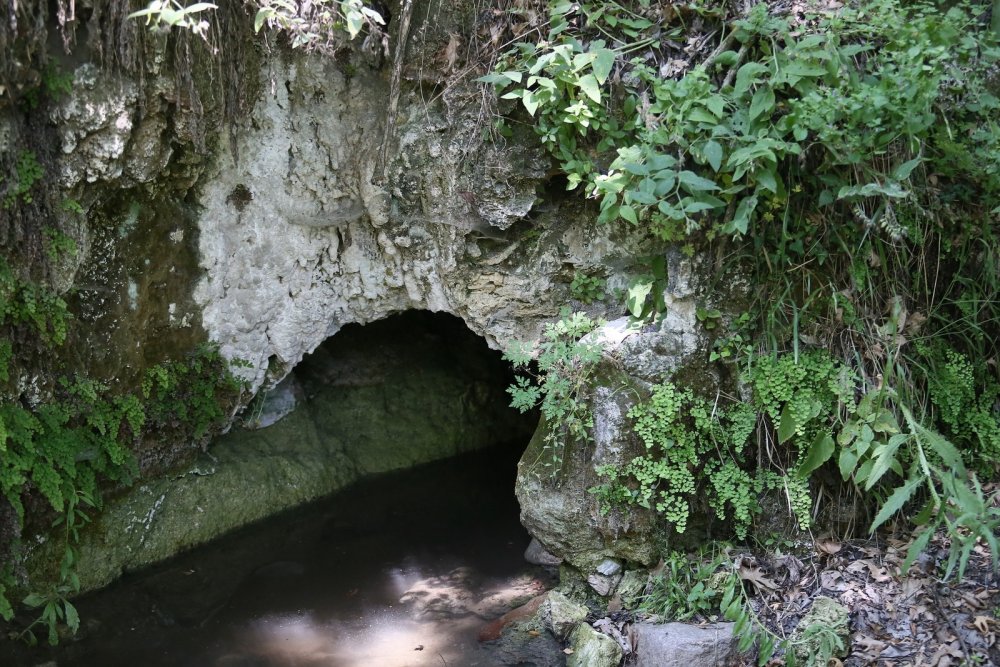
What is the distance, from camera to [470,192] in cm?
483

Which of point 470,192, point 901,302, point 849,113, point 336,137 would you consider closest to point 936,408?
point 901,302

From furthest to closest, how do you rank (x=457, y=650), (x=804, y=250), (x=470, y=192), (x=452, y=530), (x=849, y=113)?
(x=452, y=530) < (x=470, y=192) < (x=457, y=650) < (x=804, y=250) < (x=849, y=113)

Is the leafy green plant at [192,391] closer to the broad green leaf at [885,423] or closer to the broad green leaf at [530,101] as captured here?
the broad green leaf at [530,101]

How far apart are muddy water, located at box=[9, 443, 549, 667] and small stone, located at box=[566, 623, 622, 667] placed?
446mm

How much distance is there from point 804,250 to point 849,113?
729mm

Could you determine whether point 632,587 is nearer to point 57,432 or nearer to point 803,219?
point 803,219

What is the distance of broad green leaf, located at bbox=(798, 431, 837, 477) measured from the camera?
4.07 metres

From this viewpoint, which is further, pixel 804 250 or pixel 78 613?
pixel 78 613

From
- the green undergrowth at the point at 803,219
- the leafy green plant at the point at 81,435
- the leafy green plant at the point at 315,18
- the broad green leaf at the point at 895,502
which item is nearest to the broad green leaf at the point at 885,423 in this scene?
the green undergrowth at the point at 803,219

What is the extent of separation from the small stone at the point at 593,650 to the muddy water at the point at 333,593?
446 mm

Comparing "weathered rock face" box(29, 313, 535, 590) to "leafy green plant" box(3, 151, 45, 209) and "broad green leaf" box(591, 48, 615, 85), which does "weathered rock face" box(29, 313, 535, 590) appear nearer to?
"leafy green plant" box(3, 151, 45, 209)

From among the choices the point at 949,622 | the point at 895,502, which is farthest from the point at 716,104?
the point at 949,622

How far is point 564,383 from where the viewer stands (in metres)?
4.49

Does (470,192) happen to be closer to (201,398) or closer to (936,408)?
(201,398)
